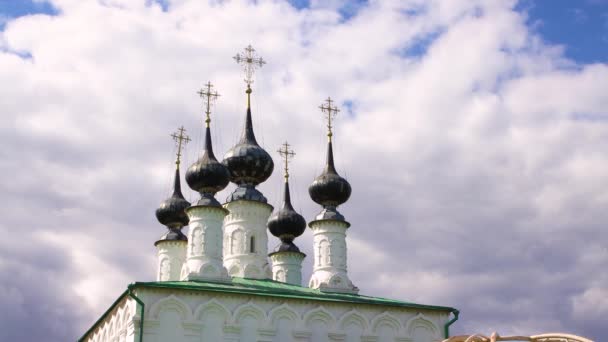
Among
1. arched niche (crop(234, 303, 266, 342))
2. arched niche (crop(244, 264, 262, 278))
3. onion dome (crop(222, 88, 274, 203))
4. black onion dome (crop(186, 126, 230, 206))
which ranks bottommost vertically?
arched niche (crop(234, 303, 266, 342))

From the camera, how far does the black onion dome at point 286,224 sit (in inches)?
1070

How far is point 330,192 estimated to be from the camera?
22.9 meters

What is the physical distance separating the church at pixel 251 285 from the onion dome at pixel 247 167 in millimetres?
33

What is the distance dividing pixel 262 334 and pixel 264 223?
20.0 feet

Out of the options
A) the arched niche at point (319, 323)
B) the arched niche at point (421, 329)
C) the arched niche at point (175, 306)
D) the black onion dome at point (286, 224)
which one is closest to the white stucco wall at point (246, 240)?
the black onion dome at point (286, 224)

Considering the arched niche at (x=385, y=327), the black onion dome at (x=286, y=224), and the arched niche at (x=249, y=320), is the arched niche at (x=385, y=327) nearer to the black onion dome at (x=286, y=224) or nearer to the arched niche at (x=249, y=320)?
the arched niche at (x=249, y=320)

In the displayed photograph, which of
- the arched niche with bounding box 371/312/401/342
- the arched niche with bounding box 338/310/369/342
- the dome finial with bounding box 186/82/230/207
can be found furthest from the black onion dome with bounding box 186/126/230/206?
the arched niche with bounding box 371/312/401/342

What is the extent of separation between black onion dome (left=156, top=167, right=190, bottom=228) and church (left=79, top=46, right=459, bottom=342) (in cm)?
125

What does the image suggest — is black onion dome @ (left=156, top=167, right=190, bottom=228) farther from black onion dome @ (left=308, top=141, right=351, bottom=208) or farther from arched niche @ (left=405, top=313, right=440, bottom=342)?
arched niche @ (left=405, top=313, right=440, bottom=342)

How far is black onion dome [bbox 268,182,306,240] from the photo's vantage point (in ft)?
89.1

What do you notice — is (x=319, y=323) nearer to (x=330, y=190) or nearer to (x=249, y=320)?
(x=249, y=320)

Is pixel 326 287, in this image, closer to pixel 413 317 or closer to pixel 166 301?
pixel 413 317

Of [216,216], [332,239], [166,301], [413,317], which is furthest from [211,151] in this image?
[413,317]

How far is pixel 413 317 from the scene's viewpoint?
64.5 ft
